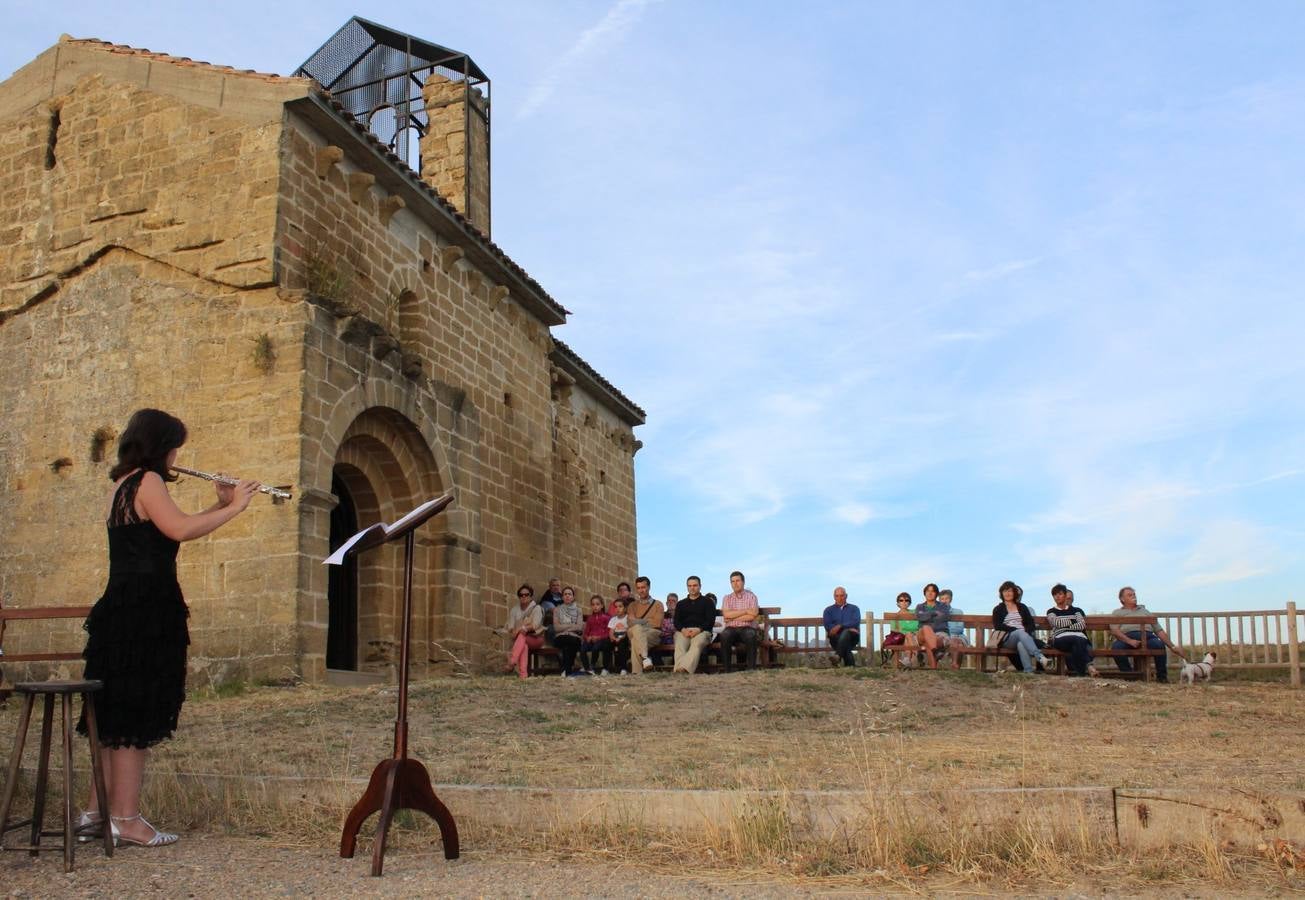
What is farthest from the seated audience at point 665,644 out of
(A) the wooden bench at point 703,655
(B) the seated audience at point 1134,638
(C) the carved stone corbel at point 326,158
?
(C) the carved stone corbel at point 326,158

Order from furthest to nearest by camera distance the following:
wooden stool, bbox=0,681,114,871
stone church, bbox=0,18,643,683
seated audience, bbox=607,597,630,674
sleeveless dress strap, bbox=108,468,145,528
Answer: seated audience, bbox=607,597,630,674 < stone church, bbox=0,18,643,683 < sleeveless dress strap, bbox=108,468,145,528 < wooden stool, bbox=0,681,114,871

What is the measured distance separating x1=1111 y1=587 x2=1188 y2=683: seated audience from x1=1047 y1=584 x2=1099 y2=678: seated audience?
1.53 ft

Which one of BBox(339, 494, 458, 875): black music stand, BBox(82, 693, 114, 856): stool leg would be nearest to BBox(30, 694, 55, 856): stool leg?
BBox(82, 693, 114, 856): stool leg

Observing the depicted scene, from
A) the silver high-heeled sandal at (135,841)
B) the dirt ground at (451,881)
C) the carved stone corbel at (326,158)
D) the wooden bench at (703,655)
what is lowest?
the dirt ground at (451,881)

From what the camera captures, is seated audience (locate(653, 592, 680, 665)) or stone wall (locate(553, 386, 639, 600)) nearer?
seated audience (locate(653, 592, 680, 665))

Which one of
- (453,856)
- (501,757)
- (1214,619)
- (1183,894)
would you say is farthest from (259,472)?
(1214,619)

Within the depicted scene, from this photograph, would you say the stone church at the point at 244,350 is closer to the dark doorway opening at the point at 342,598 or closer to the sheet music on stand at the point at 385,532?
the dark doorway opening at the point at 342,598

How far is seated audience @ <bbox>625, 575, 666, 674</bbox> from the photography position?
1288 centimetres

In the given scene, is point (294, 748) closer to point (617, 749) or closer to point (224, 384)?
point (617, 749)

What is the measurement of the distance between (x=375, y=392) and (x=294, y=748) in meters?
5.88

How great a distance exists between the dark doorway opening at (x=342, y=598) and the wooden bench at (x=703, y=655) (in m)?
2.11

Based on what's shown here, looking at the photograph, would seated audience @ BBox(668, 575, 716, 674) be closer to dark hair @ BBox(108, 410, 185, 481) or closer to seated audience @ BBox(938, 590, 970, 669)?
seated audience @ BBox(938, 590, 970, 669)

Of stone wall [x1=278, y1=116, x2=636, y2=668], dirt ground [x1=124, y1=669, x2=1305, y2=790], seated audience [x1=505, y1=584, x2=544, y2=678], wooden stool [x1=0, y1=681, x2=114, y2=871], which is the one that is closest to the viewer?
wooden stool [x1=0, y1=681, x2=114, y2=871]

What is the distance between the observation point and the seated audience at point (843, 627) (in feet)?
43.3
